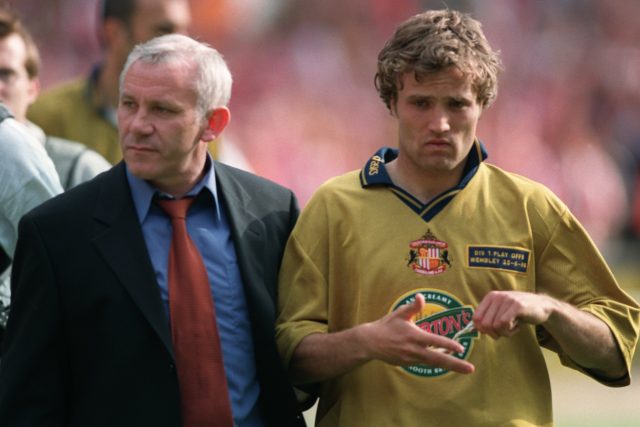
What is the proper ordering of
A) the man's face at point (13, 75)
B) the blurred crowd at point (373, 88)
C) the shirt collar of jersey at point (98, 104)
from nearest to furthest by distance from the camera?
the man's face at point (13, 75)
the shirt collar of jersey at point (98, 104)
the blurred crowd at point (373, 88)

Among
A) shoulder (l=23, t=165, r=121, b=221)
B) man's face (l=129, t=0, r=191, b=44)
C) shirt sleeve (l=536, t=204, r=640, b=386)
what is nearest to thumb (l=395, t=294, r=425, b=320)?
shirt sleeve (l=536, t=204, r=640, b=386)

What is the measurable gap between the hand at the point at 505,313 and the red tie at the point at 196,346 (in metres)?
0.71

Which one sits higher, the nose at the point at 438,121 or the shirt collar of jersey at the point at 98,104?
the shirt collar of jersey at the point at 98,104

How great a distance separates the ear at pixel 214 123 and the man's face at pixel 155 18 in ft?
11.7

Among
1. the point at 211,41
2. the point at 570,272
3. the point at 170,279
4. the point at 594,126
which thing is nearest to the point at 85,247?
the point at 170,279

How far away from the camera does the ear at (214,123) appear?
11.1ft

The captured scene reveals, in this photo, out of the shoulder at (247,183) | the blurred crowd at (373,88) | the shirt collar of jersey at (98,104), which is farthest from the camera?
the blurred crowd at (373,88)

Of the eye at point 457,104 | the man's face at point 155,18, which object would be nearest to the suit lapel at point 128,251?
the eye at point 457,104

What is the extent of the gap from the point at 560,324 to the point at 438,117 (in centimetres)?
63

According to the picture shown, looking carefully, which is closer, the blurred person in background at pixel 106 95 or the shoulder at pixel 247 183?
the shoulder at pixel 247 183

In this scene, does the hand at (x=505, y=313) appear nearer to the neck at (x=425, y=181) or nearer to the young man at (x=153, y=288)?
the neck at (x=425, y=181)

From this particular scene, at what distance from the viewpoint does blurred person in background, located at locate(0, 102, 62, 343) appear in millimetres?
3598

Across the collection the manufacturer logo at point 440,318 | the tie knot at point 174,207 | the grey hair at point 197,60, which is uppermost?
the grey hair at point 197,60

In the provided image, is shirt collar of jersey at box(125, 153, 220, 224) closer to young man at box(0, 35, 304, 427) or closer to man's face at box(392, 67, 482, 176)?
young man at box(0, 35, 304, 427)
